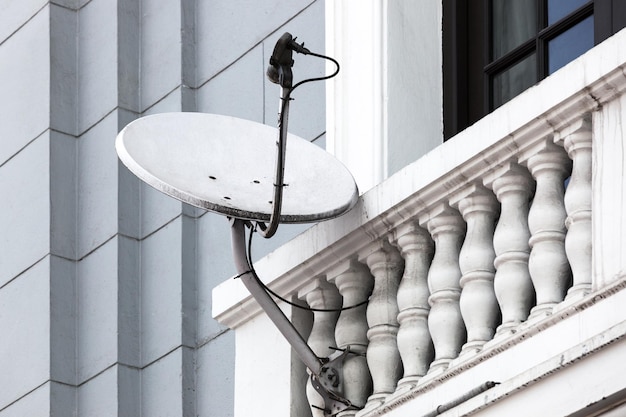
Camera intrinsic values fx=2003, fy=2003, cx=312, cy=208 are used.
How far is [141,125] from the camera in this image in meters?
7.92

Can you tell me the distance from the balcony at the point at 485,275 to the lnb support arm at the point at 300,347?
2.2 inches

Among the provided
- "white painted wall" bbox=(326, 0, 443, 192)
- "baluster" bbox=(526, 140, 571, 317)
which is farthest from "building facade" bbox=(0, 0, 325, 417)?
"baluster" bbox=(526, 140, 571, 317)

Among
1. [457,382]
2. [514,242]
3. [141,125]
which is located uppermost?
[141,125]

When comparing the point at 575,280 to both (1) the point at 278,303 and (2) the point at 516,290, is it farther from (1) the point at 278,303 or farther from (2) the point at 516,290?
(1) the point at 278,303

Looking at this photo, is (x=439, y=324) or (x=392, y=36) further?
(x=392, y=36)

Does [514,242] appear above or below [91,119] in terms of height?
below

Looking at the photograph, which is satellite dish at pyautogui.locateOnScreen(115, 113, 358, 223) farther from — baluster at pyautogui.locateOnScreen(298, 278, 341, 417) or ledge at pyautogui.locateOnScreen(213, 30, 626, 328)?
baluster at pyautogui.locateOnScreen(298, 278, 341, 417)

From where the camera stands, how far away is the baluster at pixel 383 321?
7461 mm

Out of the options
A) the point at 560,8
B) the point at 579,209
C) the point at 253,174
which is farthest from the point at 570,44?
the point at 579,209

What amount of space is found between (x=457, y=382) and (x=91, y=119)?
14.0ft

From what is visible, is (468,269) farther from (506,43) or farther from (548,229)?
(506,43)
